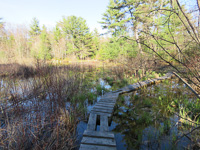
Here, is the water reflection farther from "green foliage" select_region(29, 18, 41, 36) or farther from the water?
"green foliage" select_region(29, 18, 41, 36)

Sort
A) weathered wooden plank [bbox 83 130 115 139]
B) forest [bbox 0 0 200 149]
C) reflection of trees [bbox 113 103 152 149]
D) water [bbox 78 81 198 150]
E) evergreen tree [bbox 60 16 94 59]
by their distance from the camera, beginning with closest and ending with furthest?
forest [bbox 0 0 200 149] → weathered wooden plank [bbox 83 130 115 139] → water [bbox 78 81 198 150] → reflection of trees [bbox 113 103 152 149] → evergreen tree [bbox 60 16 94 59]

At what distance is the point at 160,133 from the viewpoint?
8.54 ft

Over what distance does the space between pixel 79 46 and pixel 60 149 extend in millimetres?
25926

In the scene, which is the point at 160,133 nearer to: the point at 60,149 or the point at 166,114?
the point at 166,114

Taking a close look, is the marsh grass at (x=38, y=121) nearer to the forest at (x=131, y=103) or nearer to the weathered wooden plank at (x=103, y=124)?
the forest at (x=131, y=103)

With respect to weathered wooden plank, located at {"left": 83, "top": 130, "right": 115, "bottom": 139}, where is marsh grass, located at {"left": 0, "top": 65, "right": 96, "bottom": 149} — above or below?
above

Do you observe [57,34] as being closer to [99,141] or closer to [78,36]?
[78,36]

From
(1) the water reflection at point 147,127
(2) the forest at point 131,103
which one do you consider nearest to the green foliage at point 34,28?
(2) the forest at point 131,103

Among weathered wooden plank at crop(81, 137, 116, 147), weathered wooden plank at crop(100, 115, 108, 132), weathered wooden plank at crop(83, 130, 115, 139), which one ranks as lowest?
weathered wooden plank at crop(100, 115, 108, 132)

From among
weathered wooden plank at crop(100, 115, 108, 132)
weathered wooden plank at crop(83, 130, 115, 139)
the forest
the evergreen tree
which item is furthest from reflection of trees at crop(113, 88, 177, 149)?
the evergreen tree

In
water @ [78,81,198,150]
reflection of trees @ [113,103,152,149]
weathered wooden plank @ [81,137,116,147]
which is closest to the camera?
weathered wooden plank @ [81,137,116,147]

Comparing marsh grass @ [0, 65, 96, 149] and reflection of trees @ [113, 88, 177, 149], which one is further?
reflection of trees @ [113, 88, 177, 149]

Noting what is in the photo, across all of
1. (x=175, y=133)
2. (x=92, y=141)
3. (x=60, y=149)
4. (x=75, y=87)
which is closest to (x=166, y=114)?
(x=175, y=133)

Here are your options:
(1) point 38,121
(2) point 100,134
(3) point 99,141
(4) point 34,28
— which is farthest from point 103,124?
(4) point 34,28
